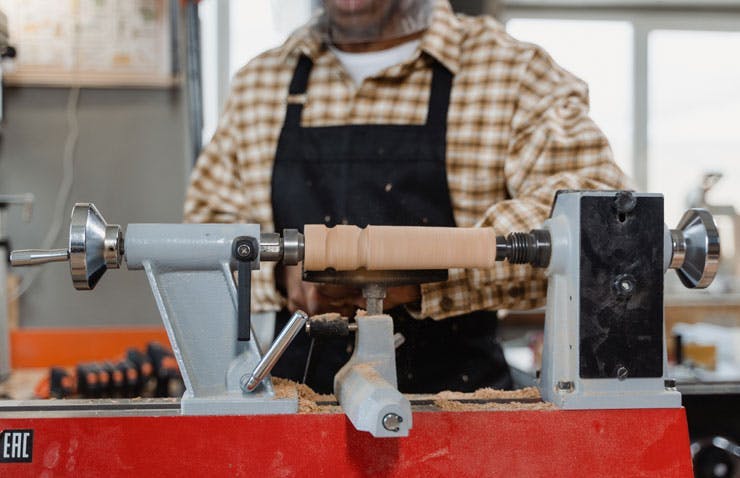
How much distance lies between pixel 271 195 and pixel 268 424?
27.6 inches

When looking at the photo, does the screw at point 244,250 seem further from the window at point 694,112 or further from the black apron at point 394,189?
the window at point 694,112

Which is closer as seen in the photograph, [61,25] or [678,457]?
[678,457]

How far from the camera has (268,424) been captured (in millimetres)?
699

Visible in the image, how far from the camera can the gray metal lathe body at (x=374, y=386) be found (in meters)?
0.61

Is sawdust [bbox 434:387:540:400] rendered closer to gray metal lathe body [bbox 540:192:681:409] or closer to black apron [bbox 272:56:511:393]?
gray metal lathe body [bbox 540:192:681:409]

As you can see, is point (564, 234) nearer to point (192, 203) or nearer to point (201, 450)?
point (201, 450)

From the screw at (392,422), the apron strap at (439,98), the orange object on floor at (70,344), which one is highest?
the apron strap at (439,98)

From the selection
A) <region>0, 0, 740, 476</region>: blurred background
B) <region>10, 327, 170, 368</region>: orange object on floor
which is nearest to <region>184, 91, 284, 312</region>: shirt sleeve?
<region>0, 0, 740, 476</region>: blurred background

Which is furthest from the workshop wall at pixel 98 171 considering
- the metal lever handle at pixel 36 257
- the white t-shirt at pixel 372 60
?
the metal lever handle at pixel 36 257

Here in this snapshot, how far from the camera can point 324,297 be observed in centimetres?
94

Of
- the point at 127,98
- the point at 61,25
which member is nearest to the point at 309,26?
the point at 61,25

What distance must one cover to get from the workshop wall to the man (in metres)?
1.14

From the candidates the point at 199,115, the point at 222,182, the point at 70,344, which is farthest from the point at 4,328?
the point at 222,182

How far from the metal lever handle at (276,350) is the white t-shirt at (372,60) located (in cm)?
74
